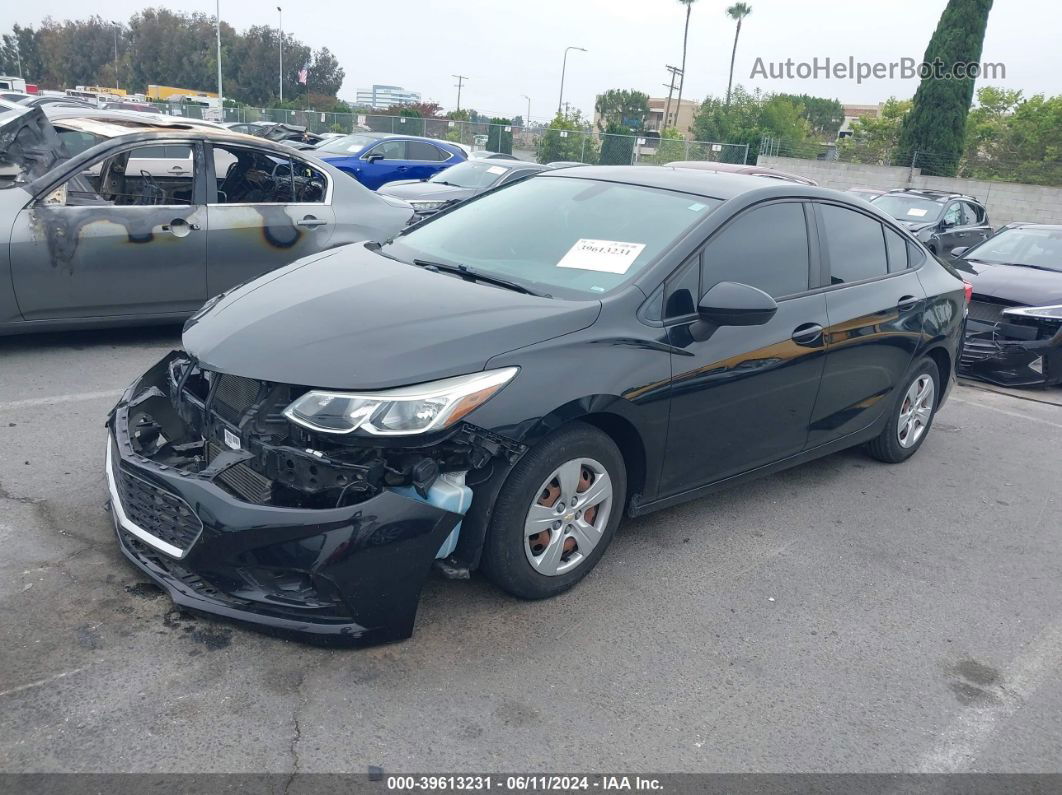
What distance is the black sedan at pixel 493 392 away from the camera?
9.55ft

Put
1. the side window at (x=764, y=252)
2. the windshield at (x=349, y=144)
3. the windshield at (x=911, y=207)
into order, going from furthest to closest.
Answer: the windshield at (x=349, y=144) → the windshield at (x=911, y=207) → the side window at (x=764, y=252)

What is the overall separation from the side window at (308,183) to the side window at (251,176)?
0.04 m

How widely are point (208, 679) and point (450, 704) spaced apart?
77 cm

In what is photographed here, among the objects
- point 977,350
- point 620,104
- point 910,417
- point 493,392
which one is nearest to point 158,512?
point 493,392

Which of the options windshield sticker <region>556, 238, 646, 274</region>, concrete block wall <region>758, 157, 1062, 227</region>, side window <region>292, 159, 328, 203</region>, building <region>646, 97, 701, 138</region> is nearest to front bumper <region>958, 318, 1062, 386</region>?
windshield sticker <region>556, 238, 646, 274</region>

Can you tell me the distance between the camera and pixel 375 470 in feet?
9.54

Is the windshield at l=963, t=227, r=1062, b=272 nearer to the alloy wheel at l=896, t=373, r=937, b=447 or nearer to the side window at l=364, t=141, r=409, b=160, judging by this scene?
the alloy wheel at l=896, t=373, r=937, b=447

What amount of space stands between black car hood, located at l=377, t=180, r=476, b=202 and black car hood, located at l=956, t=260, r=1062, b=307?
6879 mm

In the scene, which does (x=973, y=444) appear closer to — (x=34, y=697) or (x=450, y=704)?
(x=450, y=704)

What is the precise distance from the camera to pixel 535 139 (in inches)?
1485

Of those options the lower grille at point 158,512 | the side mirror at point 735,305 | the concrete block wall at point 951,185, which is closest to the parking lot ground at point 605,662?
the lower grille at point 158,512

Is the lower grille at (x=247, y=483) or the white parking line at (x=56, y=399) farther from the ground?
the lower grille at (x=247, y=483)

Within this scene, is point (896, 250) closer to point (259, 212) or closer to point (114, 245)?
point (259, 212)

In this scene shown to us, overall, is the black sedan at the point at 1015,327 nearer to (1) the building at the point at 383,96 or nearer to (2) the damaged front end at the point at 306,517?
A: (2) the damaged front end at the point at 306,517
